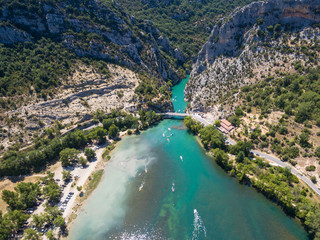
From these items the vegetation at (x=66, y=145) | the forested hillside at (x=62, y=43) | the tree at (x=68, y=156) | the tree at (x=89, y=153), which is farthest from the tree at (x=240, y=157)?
the forested hillside at (x=62, y=43)

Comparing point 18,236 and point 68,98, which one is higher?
point 68,98

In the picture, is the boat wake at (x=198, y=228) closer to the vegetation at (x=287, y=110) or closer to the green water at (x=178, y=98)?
the vegetation at (x=287, y=110)

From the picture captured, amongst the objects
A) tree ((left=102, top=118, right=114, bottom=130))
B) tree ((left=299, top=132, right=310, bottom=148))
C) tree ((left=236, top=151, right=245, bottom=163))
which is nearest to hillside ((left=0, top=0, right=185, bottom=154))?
tree ((left=102, top=118, right=114, bottom=130))

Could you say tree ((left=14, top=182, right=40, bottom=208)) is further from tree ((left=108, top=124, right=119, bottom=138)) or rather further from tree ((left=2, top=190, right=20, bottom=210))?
tree ((left=108, top=124, right=119, bottom=138))

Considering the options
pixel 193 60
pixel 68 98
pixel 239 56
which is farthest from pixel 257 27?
pixel 68 98

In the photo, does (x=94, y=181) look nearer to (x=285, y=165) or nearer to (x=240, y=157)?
(x=240, y=157)

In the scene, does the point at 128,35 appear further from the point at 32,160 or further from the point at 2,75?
the point at 32,160

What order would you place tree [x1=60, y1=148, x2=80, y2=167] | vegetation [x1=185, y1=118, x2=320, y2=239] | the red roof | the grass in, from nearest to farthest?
vegetation [x1=185, y1=118, x2=320, y2=239], the grass, tree [x1=60, y1=148, x2=80, y2=167], the red roof
